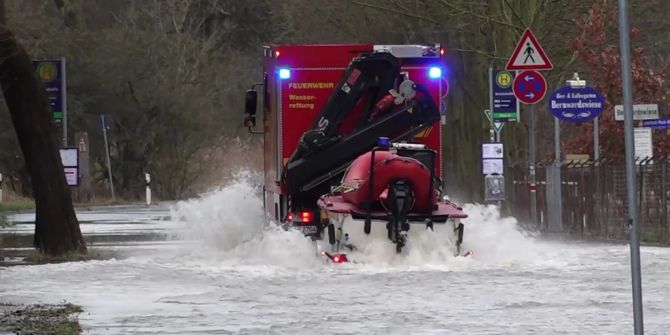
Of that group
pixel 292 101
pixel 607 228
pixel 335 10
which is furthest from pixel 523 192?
pixel 292 101

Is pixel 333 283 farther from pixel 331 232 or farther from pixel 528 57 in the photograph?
pixel 528 57

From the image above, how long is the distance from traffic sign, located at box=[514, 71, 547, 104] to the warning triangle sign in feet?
3.12

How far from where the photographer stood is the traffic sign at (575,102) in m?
25.6

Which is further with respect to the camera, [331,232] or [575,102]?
[575,102]

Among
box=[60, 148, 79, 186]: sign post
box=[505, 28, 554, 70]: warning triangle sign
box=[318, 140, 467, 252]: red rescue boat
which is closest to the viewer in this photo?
box=[318, 140, 467, 252]: red rescue boat

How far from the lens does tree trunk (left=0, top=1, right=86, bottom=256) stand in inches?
790

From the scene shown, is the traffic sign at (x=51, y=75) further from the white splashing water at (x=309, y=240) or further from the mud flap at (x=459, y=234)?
the mud flap at (x=459, y=234)

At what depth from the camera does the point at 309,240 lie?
1894 centimetres

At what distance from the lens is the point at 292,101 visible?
66.6 feet

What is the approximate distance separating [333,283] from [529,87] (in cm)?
Answer: 941

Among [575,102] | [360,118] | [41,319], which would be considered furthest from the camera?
[575,102]

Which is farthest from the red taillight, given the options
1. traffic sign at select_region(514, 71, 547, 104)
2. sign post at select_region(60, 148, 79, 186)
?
sign post at select_region(60, 148, 79, 186)

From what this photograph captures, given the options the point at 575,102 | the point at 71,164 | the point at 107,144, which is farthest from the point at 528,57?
the point at 107,144

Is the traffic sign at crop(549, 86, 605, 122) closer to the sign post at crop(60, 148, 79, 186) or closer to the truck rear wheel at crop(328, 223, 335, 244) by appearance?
the truck rear wheel at crop(328, 223, 335, 244)
